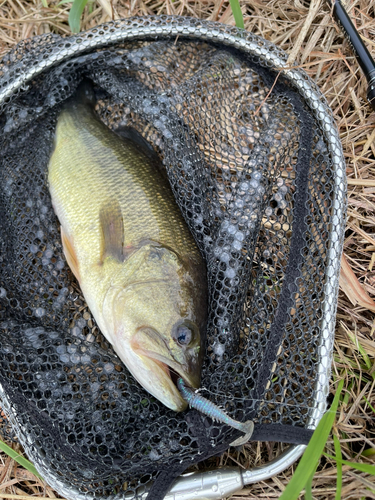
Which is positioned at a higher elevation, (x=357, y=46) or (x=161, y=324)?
(x=357, y=46)

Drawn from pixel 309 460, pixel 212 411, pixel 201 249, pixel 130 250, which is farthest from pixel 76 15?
pixel 309 460

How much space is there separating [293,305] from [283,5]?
7.33 feet

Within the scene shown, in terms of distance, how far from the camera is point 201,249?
7.63ft

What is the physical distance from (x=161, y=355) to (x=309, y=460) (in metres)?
0.83

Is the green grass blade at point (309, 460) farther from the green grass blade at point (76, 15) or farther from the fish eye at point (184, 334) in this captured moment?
the green grass blade at point (76, 15)

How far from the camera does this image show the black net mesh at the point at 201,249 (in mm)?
2076

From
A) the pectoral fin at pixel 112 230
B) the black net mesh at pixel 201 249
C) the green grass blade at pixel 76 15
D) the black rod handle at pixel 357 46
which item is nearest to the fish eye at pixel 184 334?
the black net mesh at pixel 201 249

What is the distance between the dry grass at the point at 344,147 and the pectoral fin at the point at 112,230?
1379 mm

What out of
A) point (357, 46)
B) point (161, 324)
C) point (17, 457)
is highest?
point (357, 46)

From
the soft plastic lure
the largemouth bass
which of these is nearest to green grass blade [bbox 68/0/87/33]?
the largemouth bass

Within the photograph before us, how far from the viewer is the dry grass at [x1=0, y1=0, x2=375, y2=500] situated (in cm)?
236

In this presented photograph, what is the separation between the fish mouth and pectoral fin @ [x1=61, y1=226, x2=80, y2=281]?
593mm

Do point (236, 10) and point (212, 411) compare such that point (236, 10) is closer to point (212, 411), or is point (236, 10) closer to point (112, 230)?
point (112, 230)

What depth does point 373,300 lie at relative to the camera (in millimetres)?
2588
